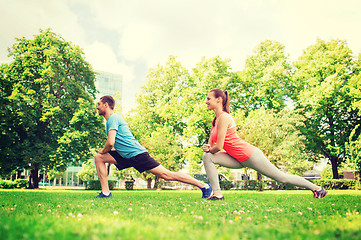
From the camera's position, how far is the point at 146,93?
41938mm

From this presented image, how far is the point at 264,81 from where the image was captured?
3212 centimetres

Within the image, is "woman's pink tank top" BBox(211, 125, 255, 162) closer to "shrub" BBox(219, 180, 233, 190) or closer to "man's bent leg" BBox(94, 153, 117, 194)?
"man's bent leg" BBox(94, 153, 117, 194)

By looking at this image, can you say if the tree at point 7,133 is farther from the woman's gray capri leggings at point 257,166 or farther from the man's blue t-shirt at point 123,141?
the woman's gray capri leggings at point 257,166

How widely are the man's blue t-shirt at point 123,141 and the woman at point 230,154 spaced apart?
1.72 m

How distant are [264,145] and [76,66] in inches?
774

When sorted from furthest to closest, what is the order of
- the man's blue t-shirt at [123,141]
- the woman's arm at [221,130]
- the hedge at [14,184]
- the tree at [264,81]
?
1. the tree at [264,81]
2. the hedge at [14,184]
3. the man's blue t-shirt at [123,141]
4. the woman's arm at [221,130]

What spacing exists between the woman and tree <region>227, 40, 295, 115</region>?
2688cm

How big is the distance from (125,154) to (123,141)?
32cm

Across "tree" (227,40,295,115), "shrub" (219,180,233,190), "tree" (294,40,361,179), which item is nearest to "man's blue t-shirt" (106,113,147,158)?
"shrub" (219,180,233,190)

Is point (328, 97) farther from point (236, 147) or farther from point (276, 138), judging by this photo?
point (236, 147)

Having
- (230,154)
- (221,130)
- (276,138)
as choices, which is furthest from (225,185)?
(221,130)

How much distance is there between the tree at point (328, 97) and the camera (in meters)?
30.0

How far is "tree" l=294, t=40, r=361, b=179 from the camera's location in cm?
2995

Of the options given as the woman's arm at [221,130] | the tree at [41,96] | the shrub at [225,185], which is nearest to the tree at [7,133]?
the tree at [41,96]
